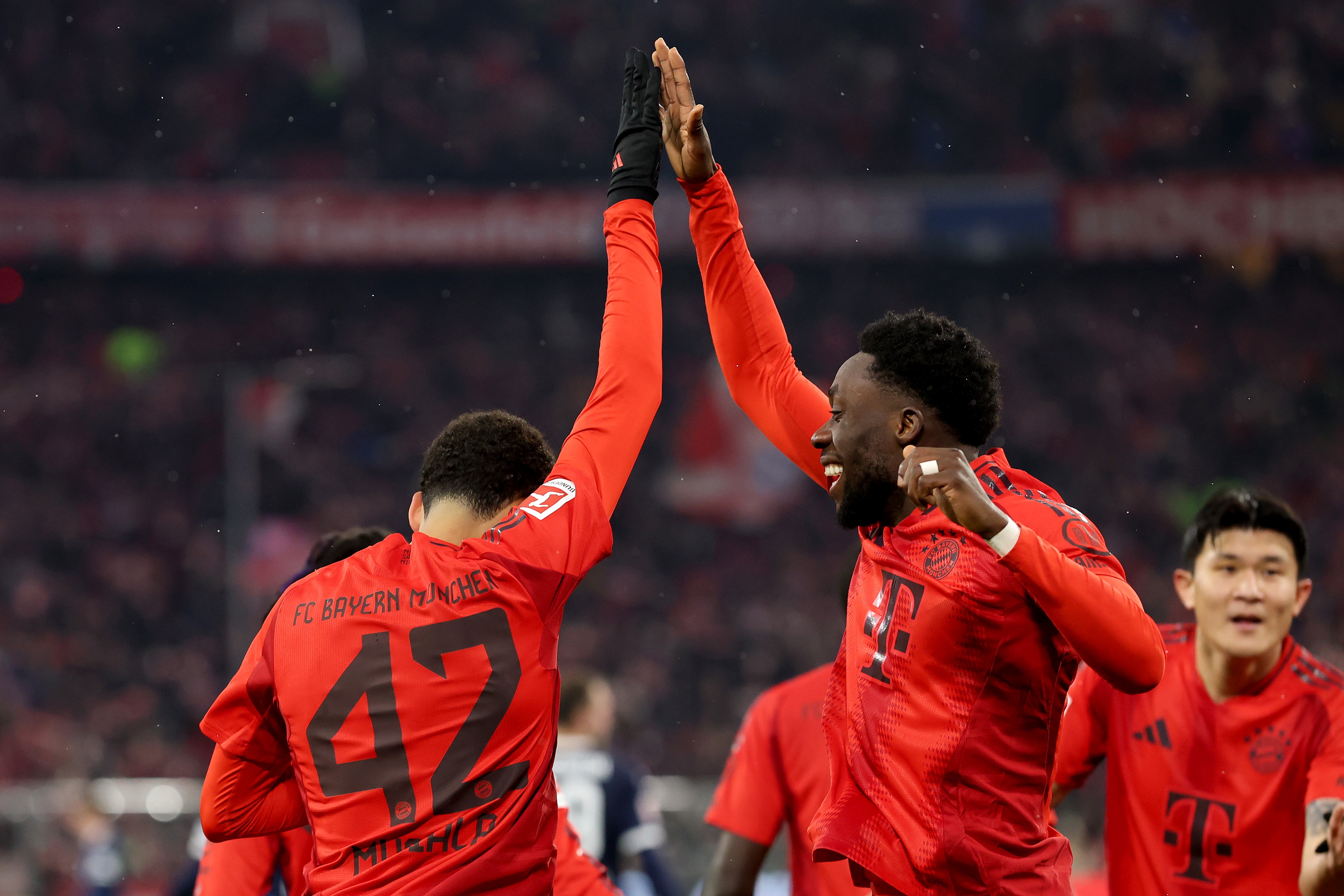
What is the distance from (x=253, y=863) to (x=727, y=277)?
6.28ft

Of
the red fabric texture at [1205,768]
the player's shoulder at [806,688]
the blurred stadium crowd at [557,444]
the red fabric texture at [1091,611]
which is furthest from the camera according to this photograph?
the blurred stadium crowd at [557,444]

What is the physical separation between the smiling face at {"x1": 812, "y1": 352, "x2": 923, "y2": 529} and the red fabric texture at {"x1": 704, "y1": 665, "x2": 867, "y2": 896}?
1.53 metres

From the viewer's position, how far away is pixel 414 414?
1959 centimetres

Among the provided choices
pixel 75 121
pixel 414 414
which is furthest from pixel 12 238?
pixel 414 414

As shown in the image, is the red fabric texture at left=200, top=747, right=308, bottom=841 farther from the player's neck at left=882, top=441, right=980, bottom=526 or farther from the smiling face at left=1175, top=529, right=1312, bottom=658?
the smiling face at left=1175, top=529, right=1312, bottom=658

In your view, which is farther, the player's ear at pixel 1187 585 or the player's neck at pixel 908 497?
the player's ear at pixel 1187 585

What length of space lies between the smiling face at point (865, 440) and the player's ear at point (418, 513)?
0.85 m

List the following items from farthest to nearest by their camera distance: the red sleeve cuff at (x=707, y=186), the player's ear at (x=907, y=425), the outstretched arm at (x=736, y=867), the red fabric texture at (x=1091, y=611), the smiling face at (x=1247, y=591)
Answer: the outstretched arm at (x=736, y=867) < the smiling face at (x=1247, y=591) < the red sleeve cuff at (x=707, y=186) < the player's ear at (x=907, y=425) < the red fabric texture at (x=1091, y=611)

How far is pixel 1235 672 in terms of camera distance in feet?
12.3

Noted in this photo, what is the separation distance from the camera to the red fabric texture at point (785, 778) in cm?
417

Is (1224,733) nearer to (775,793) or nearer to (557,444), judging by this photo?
(775,793)

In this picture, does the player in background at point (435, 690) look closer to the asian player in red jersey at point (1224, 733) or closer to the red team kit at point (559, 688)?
the red team kit at point (559, 688)

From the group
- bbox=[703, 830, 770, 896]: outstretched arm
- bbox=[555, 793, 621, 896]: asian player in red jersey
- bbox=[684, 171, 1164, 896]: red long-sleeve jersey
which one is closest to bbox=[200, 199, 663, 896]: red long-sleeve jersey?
bbox=[684, 171, 1164, 896]: red long-sleeve jersey

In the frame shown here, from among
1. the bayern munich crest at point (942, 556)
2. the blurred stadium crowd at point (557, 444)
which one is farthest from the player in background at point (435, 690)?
the blurred stadium crowd at point (557, 444)
